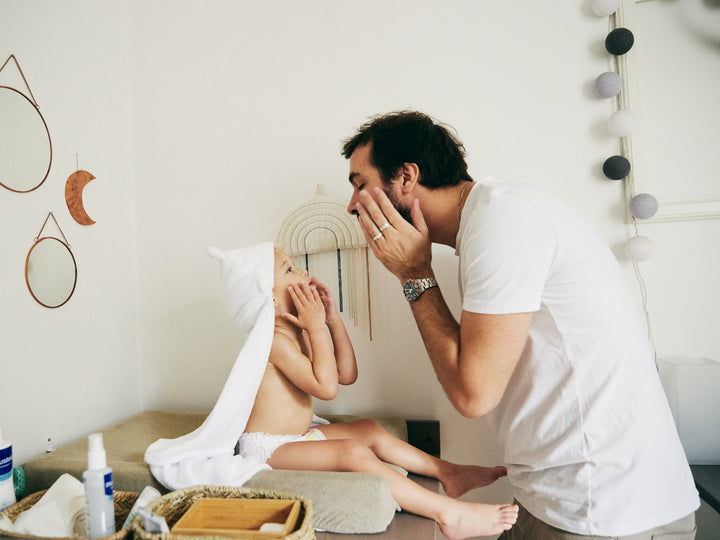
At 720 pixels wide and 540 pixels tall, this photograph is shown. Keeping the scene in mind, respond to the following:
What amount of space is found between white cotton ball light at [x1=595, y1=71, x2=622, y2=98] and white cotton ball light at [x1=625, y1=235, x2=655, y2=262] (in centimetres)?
52

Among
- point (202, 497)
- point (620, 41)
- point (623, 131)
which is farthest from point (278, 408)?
point (620, 41)

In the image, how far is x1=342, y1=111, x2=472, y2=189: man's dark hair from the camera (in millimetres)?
1368

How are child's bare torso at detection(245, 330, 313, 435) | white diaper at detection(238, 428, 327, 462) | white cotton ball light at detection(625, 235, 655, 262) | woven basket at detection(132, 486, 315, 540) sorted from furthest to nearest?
white cotton ball light at detection(625, 235, 655, 262)
child's bare torso at detection(245, 330, 313, 435)
white diaper at detection(238, 428, 327, 462)
woven basket at detection(132, 486, 315, 540)

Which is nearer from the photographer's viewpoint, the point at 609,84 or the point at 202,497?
the point at 202,497

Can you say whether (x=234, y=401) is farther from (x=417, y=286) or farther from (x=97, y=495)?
(x=417, y=286)

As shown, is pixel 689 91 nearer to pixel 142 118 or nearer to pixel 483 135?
pixel 483 135

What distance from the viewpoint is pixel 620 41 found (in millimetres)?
1581

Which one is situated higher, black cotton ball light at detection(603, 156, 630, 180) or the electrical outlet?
black cotton ball light at detection(603, 156, 630, 180)

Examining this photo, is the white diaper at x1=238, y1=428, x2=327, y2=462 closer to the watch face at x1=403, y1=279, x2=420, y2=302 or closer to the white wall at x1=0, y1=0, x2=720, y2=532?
the white wall at x1=0, y1=0, x2=720, y2=532

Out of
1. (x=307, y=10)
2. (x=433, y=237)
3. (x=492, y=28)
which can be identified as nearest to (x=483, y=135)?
(x=492, y=28)

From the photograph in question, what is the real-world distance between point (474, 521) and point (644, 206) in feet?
3.87

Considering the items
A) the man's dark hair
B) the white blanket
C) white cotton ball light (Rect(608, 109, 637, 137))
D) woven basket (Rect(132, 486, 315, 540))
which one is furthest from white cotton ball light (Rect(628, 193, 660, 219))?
woven basket (Rect(132, 486, 315, 540))

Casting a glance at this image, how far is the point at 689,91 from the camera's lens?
5.29 feet

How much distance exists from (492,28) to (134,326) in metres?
1.94
